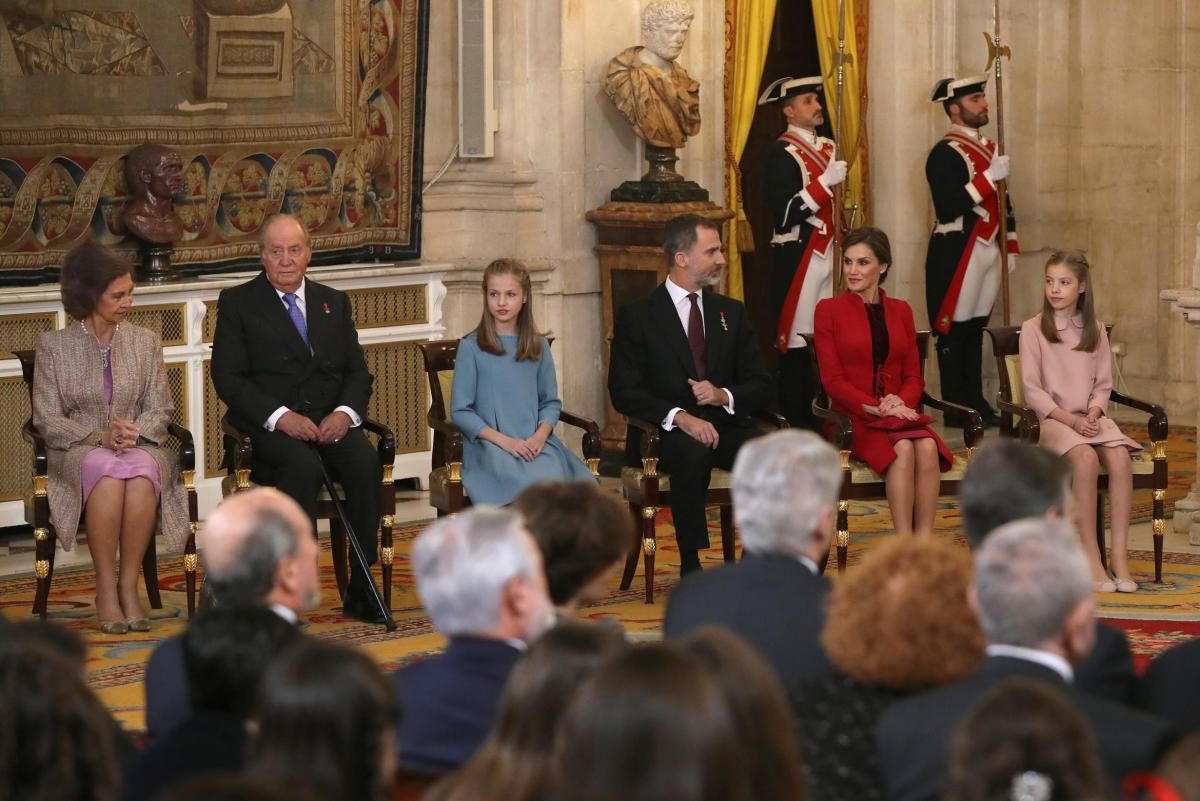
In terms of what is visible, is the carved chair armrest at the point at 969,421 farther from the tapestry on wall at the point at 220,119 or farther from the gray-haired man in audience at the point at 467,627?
the gray-haired man in audience at the point at 467,627

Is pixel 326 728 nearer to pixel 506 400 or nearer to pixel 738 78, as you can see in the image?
pixel 506 400

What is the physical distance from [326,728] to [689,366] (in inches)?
192

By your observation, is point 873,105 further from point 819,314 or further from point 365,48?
point 819,314

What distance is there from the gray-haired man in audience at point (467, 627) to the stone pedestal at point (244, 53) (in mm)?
5535

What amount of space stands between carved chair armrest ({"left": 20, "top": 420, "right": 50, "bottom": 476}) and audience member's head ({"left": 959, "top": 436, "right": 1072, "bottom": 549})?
3390mm

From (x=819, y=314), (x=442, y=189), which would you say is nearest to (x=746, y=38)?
(x=442, y=189)

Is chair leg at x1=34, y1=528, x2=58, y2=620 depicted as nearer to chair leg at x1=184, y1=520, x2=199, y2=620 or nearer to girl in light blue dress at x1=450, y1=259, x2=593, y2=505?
chair leg at x1=184, y1=520, x2=199, y2=620

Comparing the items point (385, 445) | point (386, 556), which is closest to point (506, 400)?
point (385, 445)

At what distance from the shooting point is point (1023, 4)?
1160 cm

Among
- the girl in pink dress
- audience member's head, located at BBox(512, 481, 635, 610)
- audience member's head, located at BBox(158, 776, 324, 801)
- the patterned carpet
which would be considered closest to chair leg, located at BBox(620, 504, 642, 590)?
the patterned carpet

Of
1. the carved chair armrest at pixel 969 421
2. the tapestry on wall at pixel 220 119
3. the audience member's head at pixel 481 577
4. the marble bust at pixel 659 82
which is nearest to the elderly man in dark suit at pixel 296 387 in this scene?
the tapestry on wall at pixel 220 119

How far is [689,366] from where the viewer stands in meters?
7.29

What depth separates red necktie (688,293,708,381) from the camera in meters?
7.35

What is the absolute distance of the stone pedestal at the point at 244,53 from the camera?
8531 mm
